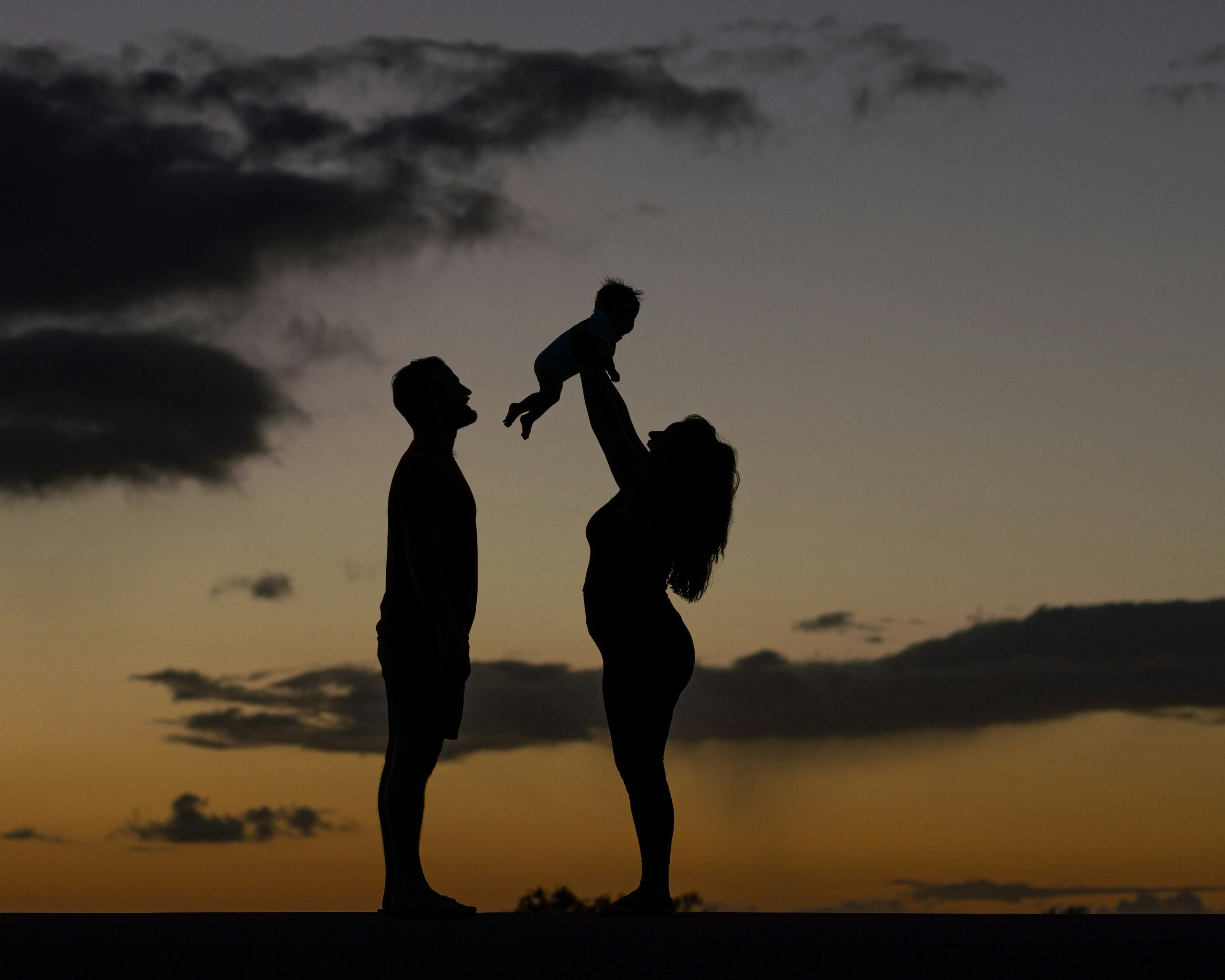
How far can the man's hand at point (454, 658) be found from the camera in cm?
630

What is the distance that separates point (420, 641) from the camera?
21.2 feet

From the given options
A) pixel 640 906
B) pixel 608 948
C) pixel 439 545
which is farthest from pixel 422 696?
pixel 608 948

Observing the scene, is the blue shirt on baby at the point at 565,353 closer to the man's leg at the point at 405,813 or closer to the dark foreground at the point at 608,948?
the man's leg at the point at 405,813

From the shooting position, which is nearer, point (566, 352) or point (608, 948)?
point (608, 948)

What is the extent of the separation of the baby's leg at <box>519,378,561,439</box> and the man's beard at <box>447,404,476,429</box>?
0.60 meters

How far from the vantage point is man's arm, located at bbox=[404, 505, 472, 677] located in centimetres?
631

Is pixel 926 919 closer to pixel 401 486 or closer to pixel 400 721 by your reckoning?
pixel 400 721

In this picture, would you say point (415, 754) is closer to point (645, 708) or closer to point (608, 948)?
point (645, 708)

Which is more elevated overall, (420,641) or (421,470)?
(421,470)

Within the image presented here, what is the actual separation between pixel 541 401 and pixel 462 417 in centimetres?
69

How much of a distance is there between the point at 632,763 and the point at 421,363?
2.30 m

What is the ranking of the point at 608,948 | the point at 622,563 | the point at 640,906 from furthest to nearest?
the point at 622,563 → the point at 640,906 → the point at 608,948

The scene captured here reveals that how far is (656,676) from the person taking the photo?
602 centimetres

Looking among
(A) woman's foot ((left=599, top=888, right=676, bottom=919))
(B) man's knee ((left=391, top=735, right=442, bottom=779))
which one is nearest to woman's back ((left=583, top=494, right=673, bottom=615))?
(B) man's knee ((left=391, top=735, right=442, bottom=779))
